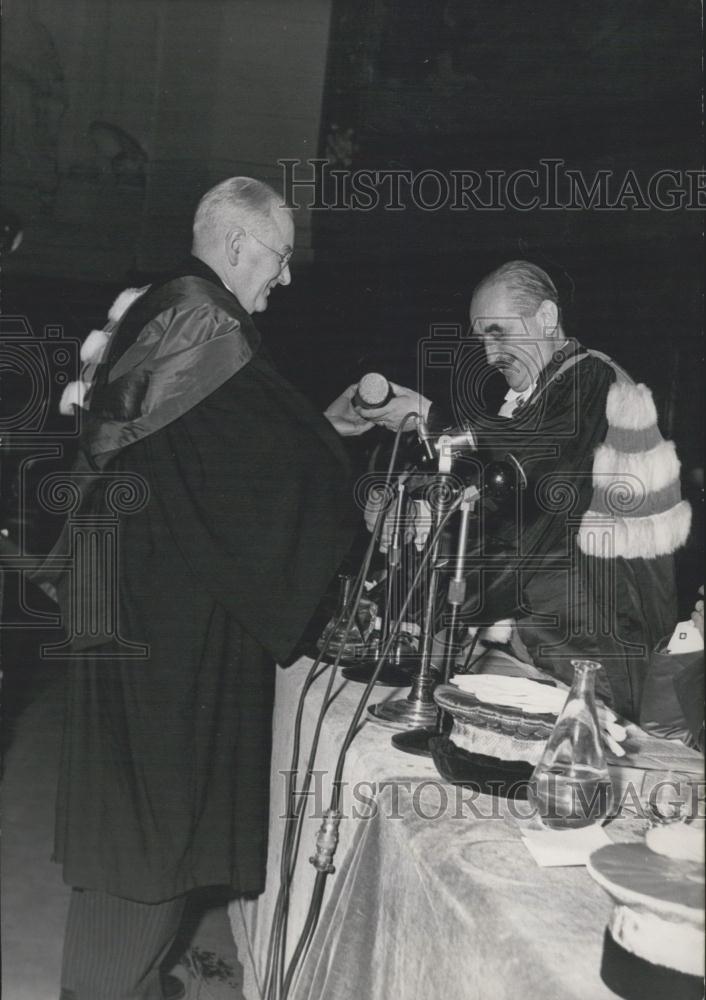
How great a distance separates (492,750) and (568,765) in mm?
145

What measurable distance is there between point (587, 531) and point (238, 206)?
1.12 m

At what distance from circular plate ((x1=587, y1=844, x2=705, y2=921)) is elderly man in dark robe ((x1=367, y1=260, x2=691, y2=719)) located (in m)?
1.29

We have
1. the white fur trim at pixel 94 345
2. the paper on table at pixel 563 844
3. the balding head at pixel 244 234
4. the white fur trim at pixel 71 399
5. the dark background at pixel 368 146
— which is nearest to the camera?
the paper on table at pixel 563 844

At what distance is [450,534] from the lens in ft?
5.90

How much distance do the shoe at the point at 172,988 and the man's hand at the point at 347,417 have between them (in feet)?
4.86

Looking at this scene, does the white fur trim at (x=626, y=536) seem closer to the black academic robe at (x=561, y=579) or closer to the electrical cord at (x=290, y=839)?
the black academic robe at (x=561, y=579)

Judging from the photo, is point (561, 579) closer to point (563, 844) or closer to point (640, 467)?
point (640, 467)

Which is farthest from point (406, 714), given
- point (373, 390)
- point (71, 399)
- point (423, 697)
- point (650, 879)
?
point (71, 399)

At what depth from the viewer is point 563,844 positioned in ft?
3.48

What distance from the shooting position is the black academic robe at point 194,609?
184 centimetres

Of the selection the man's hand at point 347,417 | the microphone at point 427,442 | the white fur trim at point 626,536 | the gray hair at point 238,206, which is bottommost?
the white fur trim at point 626,536

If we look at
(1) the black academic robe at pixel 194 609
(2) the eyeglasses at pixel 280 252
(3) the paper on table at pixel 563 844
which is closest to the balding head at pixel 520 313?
(2) the eyeglasses at pixel 280 252

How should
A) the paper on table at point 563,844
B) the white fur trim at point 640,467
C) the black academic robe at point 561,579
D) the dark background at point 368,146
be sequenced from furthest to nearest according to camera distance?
the dark background at point 368,146 < the white fur trim at point 640,467 < the black academic robe at point 561,579 < the paper on table at point 563,844

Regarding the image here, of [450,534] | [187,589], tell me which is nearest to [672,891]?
[450,534]
